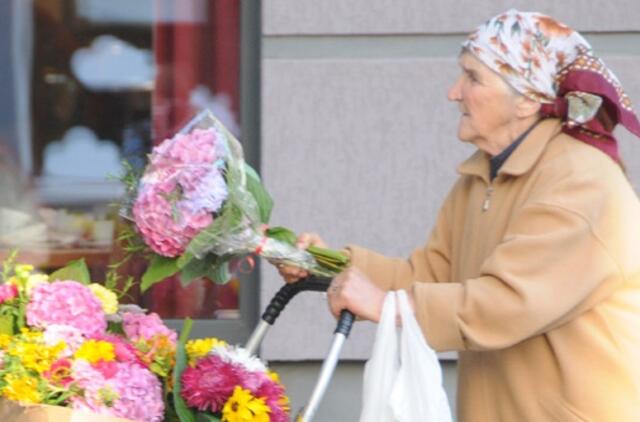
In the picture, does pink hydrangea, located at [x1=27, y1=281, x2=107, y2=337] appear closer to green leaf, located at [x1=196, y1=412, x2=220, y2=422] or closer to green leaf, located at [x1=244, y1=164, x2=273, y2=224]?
green leaf, located at [x1=196, y1=412, x2=220, y2=422]

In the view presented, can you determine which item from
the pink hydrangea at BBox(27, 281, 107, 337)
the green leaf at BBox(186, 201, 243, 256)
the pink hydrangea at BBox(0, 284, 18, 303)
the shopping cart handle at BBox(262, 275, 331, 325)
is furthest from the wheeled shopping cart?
the pink hydrangea at BBox(0, 284, 18, 303)

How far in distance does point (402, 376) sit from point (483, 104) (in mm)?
661

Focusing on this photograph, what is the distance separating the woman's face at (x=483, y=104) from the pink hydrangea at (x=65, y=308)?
977mm

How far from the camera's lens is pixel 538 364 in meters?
3.14

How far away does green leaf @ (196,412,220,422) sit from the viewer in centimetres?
275

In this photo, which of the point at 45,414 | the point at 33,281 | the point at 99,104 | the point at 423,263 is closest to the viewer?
the point at 45,414

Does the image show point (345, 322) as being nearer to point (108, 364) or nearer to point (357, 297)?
point (357, 297)

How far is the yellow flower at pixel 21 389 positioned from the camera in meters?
2.56

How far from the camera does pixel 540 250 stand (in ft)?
9.78

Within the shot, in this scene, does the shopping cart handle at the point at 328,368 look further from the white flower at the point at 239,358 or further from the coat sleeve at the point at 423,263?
the coat sleeve at the point at 423,263

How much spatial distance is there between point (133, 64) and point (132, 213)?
7.71 feet

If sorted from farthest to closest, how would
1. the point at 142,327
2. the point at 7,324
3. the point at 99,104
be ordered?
the point at 99,104 < the point at 142,327 < the point at 7,324

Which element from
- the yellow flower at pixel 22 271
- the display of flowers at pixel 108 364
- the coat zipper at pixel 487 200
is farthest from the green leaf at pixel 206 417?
the coat zipper at pixel 487 200

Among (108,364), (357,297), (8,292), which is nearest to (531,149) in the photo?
(357,297)
